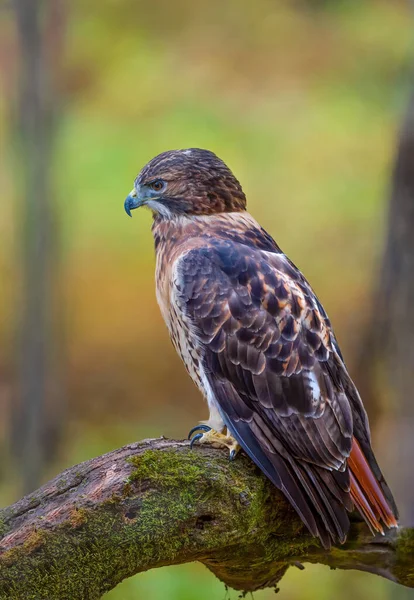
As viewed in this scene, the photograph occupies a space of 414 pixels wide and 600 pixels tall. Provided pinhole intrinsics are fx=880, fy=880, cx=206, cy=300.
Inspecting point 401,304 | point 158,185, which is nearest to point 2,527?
point 158,185

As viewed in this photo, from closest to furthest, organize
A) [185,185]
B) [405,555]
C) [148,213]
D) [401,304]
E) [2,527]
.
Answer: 1. [2,527]
2. [405,555]
3. [185,185]
4. [401,304]
5. [148,213]

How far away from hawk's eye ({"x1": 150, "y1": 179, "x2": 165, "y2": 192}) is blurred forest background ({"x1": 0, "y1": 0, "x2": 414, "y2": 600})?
1.66m

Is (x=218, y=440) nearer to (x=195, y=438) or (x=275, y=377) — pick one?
(x=195, y=438)

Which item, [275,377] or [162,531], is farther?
[275,377]

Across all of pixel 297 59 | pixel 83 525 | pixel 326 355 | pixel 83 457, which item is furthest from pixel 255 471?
pixel 297 59

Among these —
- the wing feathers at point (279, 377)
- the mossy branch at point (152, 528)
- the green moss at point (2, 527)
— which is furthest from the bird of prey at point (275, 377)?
the green moss at point (2, 527)

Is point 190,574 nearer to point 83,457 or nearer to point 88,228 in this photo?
point 83,457

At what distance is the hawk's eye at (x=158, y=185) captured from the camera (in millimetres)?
3842

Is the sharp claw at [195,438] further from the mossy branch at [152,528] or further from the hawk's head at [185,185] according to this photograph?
the hawk's head at [185,185]

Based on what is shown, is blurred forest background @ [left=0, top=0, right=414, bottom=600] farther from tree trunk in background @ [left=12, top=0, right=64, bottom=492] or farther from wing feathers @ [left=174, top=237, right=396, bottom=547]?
wing feathers @ [left=174, top=237, right=396, bottom=547]

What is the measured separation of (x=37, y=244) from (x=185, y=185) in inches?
111

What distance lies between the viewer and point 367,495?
3434 mm

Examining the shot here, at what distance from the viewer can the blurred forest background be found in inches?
A: 250

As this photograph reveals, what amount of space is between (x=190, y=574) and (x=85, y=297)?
408cm
